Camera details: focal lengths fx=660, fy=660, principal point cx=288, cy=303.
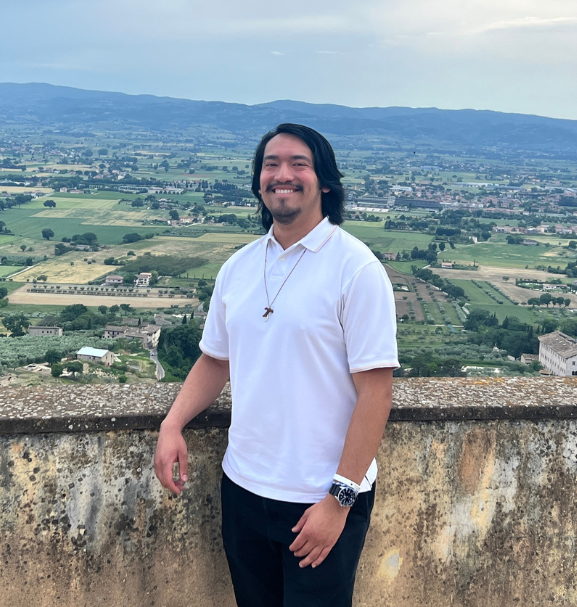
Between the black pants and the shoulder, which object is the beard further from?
the black pants

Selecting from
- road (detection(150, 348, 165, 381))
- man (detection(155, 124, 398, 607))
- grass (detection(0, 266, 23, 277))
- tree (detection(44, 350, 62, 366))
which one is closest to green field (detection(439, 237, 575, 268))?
grass (detection(0, 266, 23, 277))

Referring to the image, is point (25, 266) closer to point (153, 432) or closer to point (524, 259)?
point (524, 259)

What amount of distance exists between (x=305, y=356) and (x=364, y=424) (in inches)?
8.5

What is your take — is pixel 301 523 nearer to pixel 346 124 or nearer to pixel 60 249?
pixel 60 249

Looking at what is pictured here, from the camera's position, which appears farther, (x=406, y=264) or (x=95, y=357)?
(x=406, y=264)

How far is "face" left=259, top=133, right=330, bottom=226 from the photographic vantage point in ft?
5.74

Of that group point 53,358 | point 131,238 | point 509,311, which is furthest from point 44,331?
point 131,238

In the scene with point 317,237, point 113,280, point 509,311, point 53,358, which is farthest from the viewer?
point 113,280

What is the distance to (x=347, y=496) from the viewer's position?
1.58 m

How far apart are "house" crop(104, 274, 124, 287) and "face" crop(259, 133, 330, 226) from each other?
31.2 metres

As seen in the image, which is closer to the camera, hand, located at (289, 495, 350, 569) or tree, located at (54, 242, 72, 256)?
hand, located at (289, 495, 350, 569)

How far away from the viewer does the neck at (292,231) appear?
1.77m

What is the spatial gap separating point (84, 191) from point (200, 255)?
116 ft

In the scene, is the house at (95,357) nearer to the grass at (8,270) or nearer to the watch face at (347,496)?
the watch face at (347,496)
